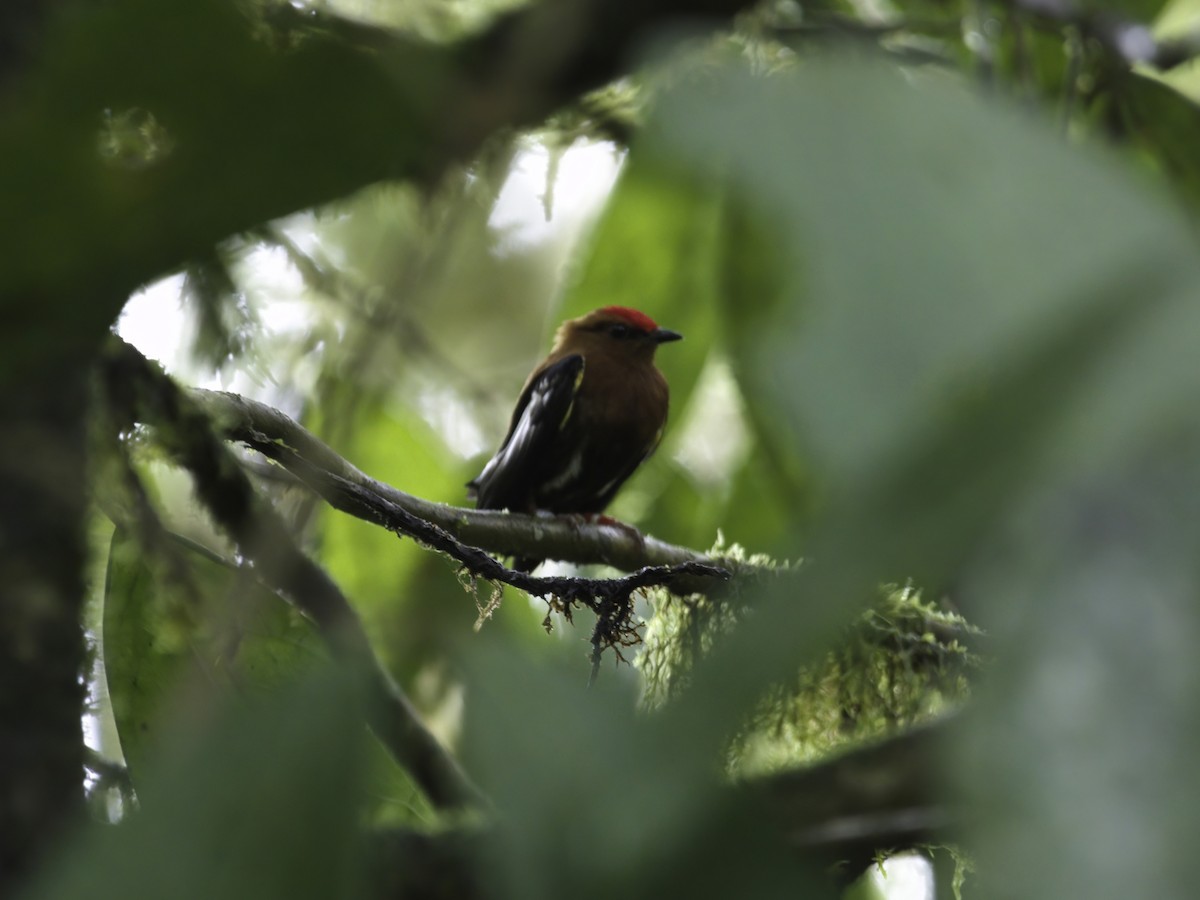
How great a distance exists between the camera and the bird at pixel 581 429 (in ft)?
15.9

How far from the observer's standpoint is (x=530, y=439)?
190 inches

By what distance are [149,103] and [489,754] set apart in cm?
40

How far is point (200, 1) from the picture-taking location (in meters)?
0.70

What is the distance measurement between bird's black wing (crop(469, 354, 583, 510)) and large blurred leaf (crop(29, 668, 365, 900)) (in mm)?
4040

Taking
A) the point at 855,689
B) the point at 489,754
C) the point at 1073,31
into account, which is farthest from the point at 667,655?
the point at 489,754

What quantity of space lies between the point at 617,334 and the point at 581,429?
1.95ft

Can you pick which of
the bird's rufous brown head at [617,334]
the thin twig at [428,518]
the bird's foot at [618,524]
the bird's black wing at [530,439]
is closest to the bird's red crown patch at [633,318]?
the bird's rufous brown head at [617,334]

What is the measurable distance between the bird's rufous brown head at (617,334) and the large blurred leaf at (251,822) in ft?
15.6

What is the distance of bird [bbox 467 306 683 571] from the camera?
485 cm

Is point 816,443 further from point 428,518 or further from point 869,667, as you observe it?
point 869,667

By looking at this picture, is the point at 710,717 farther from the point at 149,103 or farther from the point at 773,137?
the point at 149,103

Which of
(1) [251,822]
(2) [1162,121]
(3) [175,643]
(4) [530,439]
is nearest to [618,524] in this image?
(4) [530,439]

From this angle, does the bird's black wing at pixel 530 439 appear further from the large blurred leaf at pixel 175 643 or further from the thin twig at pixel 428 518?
the large blurred leaf at pixel 175 643

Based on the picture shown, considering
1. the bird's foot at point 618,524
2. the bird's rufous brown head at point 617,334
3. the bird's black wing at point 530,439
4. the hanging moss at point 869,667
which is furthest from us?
the bird's rufous brown head at point 617,334
